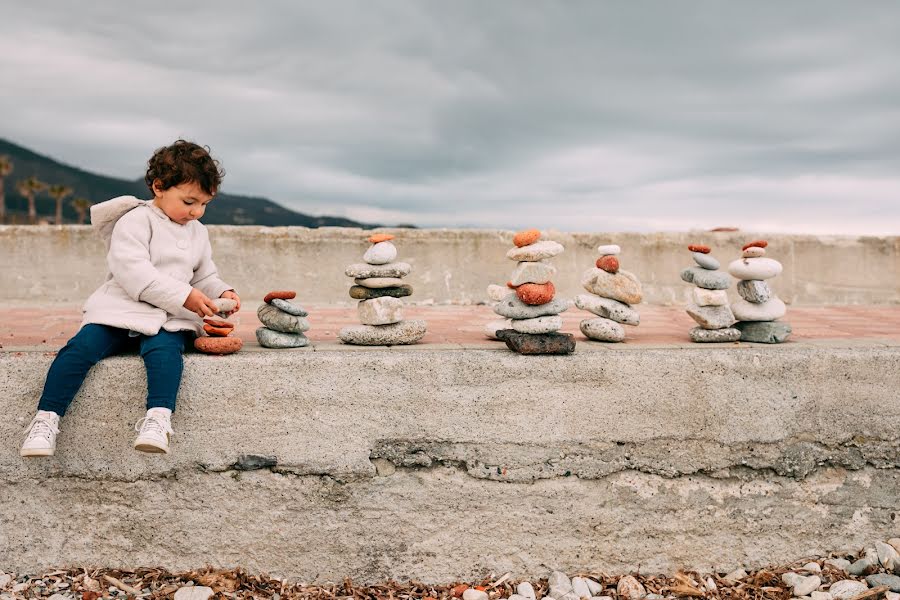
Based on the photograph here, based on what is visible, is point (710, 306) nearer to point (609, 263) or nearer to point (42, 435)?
point (609, 263)

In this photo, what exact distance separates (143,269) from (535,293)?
1.60 metres

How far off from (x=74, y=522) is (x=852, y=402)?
10.9ft

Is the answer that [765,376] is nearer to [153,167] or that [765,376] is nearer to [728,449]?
[728,449]

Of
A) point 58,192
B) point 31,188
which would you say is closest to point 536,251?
point 58,192

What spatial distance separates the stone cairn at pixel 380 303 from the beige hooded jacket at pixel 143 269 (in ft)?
2.24

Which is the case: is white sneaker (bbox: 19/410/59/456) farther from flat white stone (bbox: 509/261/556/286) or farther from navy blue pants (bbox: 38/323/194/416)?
flat white stone (bbox: 509/261/556/286)

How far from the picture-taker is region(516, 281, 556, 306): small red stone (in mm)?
3119

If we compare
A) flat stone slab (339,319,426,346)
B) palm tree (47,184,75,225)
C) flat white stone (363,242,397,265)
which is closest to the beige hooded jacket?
flat stone slab (339,319,426,346)

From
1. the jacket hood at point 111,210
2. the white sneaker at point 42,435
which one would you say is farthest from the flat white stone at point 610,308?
the white sneaker at point 42,435

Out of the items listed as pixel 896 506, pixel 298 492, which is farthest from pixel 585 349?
pixel 896 506

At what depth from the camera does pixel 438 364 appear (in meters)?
2.93

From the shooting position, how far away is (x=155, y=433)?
255cm

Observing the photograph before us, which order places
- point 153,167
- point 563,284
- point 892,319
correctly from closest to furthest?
point 153,167, point 892,319, point 563,284

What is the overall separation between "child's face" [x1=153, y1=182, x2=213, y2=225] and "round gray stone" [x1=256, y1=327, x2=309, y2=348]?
0.57 meters
